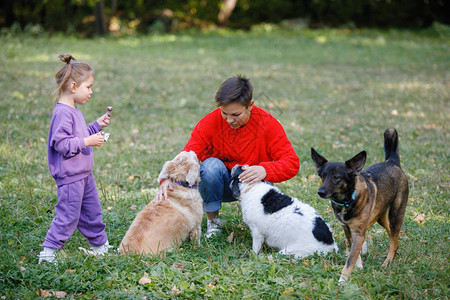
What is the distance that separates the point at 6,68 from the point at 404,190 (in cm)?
1335

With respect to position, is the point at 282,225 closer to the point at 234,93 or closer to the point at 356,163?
the point at 356,163

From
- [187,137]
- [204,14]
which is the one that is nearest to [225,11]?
[204,14]

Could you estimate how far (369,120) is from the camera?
9578mm

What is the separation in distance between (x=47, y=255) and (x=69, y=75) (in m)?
1.71

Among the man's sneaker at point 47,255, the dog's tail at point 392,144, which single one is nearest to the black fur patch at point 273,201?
the dog's tail at point 392,144

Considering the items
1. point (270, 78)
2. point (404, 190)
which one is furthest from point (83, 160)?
point (270, 78)

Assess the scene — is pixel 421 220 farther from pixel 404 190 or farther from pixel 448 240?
pixel 404 190

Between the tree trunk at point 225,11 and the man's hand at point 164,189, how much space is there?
26790mm

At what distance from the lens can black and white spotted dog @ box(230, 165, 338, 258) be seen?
12.7 feet

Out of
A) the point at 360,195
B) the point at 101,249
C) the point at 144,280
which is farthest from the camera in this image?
the point at 101,249

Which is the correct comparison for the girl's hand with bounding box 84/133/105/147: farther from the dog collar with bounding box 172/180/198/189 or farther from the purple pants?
the dog collar with bounding box 172/180/198/189

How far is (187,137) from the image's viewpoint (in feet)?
26.9

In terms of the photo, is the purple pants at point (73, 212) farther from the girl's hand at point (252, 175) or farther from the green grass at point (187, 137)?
the girl's hand at point (252, 175)

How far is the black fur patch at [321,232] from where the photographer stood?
3871mm
